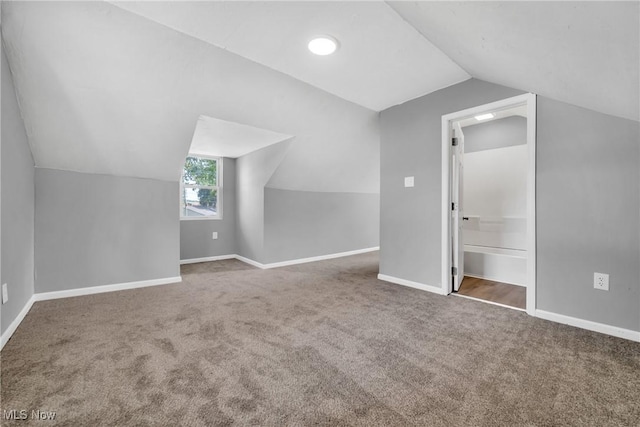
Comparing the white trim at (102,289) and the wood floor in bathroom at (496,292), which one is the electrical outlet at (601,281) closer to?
the wood floor in bathroom at (496,292)

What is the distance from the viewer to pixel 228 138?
3852 mm

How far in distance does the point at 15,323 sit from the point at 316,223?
3684 mm

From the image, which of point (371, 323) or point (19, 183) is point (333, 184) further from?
point (19, 183)

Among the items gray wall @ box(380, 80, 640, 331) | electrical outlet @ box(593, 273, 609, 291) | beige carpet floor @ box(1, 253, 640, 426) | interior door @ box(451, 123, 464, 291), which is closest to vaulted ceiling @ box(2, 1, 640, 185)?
gray wall @ box(380, 80, 640, 331)

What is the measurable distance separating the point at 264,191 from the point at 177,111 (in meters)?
1.84

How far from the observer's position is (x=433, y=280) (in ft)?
10.0

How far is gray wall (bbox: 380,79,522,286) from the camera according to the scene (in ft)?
9.78

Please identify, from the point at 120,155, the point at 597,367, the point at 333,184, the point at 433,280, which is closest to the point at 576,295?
the point at 597,367

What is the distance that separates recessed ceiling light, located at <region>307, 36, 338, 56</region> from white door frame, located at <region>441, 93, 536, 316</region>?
1.48m

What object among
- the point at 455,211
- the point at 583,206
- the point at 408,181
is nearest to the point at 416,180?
the point at 408,181

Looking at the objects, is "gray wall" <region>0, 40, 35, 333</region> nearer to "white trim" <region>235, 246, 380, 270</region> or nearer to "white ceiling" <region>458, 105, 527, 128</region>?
"white trim" <region>235, 246, 380, 270</region>

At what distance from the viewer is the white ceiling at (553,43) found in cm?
111

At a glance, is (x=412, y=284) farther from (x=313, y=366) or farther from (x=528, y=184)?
(x=313, y=366)

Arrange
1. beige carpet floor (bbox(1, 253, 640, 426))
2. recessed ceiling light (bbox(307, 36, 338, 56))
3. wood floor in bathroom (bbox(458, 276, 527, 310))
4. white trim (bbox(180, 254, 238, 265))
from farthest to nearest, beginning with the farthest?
white trim (bbox(180, 254, 238, 265))
wood floor in bathroom (bbox(458, 276, 527, 310))
recessed ceiling light (bbox(307, 36, 338, 56))
beige carpet floor (bbox(1, 253, 640, 426))
